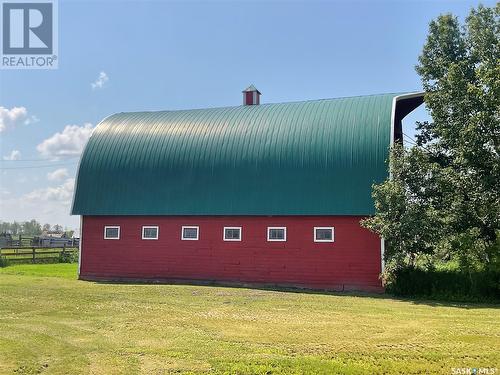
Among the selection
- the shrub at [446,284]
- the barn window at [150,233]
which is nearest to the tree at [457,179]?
the shrub at [446,284]

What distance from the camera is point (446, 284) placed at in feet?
60.5

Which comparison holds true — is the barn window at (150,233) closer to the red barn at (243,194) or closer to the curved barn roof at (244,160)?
the red barn at (243,194)

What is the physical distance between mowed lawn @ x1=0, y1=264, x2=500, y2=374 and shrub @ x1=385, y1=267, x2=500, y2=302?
4.51ft

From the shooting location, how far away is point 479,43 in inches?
796

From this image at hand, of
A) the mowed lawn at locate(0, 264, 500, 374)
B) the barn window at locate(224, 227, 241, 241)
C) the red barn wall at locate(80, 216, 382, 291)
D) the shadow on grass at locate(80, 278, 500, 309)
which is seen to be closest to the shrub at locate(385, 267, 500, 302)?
the shadow on grass at locate(80, 278, 500, 309)

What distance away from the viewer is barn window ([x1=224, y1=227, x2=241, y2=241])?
2253cm

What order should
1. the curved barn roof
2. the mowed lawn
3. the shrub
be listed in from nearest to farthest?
the mowed lawn
the shrub
the curved barn roof

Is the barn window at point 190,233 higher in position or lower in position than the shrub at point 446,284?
higher

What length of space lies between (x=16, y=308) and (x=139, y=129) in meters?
13.6

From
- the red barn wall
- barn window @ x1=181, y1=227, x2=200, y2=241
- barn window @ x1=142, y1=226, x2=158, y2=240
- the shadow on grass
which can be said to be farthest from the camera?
barn window @ x1=142, y1=226, x2=158, y2=240

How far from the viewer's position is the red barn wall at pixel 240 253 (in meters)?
20.7

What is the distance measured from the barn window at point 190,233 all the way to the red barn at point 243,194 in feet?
0.22

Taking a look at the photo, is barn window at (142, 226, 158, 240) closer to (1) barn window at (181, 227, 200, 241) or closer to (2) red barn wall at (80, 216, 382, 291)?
(2) red barn wall at (80, 216, 382, 291)

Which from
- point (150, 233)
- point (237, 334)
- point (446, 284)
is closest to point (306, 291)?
point (446, 284)
